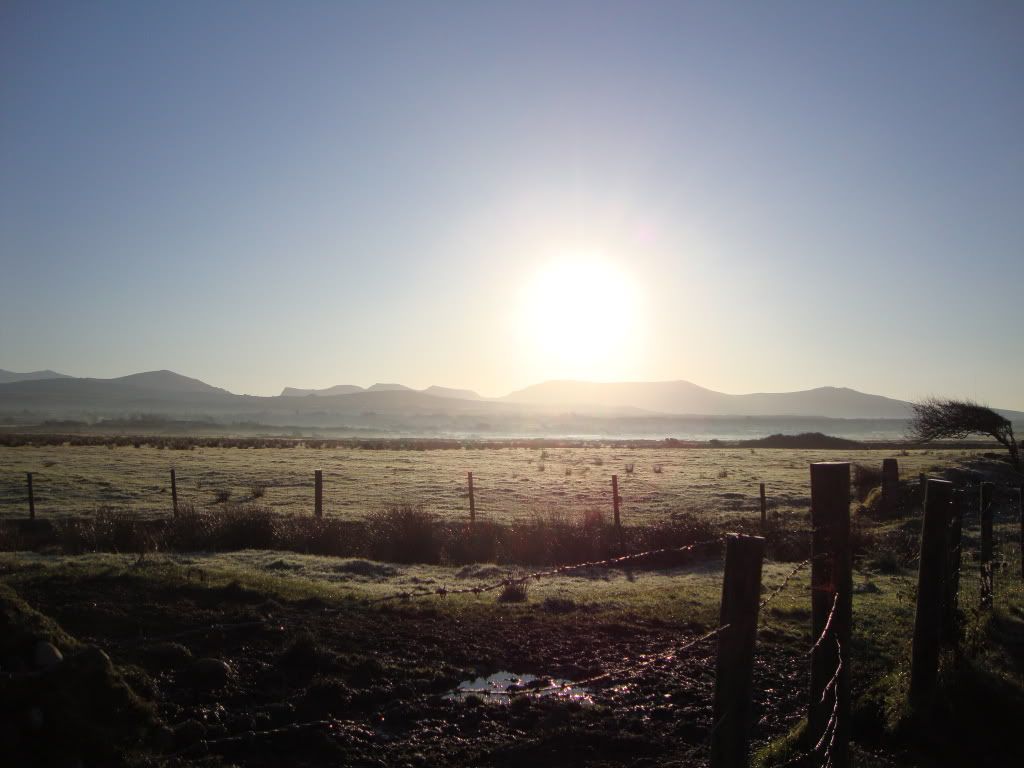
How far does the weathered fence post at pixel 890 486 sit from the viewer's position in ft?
76.4

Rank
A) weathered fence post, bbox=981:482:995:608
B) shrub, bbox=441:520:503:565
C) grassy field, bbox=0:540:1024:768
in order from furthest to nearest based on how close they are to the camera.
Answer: shrub, bbox=441:520:503:565 < weathered fence post, bbox=981:482:995:608 < grassy field, bbox=0:540:1024:768

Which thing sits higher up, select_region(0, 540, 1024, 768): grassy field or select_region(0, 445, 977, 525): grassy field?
select_region(0, 540, 1024, 768): grassy field

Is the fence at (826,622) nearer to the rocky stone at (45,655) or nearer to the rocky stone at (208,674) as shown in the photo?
the rocky stone at (208,674)

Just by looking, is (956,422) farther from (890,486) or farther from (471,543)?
(471,543)

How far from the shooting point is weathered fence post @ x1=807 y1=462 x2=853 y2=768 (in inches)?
184

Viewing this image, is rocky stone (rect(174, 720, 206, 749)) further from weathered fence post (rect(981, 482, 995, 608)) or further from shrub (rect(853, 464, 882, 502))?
shrub (rect(853, 464, 882, 502))

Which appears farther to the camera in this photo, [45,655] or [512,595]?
[512,595]

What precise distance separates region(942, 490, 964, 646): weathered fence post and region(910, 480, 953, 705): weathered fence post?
766 millimetres

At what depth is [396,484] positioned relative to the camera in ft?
117

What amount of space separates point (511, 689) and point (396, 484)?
28950mm

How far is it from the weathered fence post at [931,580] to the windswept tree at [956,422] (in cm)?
2970

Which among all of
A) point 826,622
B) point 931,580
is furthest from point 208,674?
point 931,580

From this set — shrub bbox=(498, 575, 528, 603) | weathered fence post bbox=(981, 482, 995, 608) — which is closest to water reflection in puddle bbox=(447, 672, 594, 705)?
shrub bbox=(498, 575, 528, 603)

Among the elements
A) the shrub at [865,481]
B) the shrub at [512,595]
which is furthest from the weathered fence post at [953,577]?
the shrub at [865,481]
